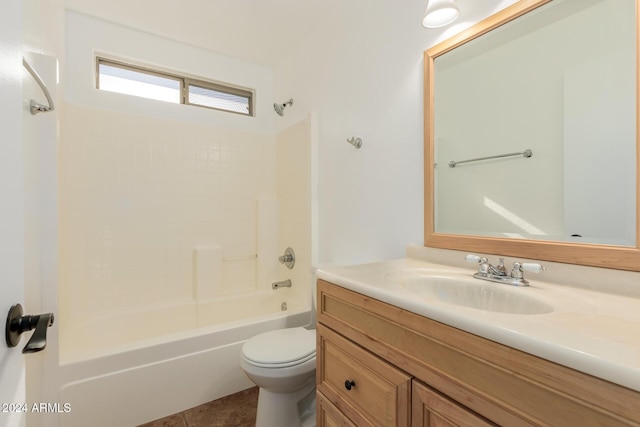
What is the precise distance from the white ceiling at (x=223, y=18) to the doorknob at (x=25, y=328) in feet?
6.86

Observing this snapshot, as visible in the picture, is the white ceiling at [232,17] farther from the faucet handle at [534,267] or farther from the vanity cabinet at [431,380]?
the vanity cabinet at [431,380]

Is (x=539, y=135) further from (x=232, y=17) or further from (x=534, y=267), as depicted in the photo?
(x=232, y=17)

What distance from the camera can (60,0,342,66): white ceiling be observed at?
1885mm

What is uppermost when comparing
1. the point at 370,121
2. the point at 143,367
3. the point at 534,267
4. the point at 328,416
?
the point at 370,121

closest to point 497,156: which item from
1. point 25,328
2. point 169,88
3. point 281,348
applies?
point 281,348

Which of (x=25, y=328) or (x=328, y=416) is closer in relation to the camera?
(x=25, y=328)

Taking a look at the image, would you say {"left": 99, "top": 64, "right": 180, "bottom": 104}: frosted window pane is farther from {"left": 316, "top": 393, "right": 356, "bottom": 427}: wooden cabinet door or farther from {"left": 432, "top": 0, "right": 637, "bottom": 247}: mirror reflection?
{"left": 316, "top": 393, "right": 356, "bottom": 427}: wooden cabinet door

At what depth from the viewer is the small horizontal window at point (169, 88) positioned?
2.20m

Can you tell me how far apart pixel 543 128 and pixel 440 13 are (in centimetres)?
62

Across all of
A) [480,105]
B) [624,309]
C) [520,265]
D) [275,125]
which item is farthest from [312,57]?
[624,309]

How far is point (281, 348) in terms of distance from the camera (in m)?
1.40

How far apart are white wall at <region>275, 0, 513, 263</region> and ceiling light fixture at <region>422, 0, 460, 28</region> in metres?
0.08

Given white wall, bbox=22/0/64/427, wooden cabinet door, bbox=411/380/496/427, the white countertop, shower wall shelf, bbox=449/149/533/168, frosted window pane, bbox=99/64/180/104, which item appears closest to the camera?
the white countertop

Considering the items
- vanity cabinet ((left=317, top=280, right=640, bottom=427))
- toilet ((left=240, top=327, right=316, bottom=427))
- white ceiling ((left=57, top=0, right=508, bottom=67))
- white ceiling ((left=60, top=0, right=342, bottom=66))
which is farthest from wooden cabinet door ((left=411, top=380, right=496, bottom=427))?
white ceiling ((left=60, top=0, right=342, bottom=66))
